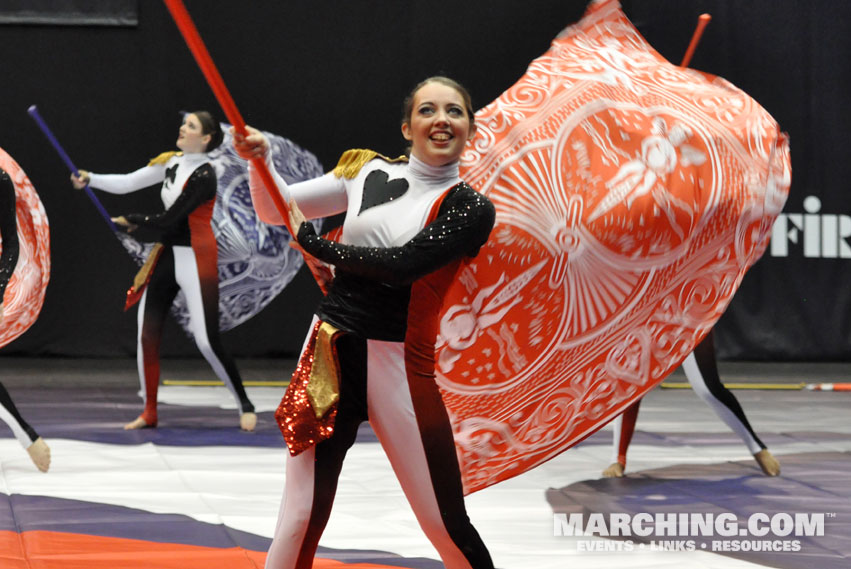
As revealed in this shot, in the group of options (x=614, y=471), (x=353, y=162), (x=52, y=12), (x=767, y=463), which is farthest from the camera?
(x=52, y=12)

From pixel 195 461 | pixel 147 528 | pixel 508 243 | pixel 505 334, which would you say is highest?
pixel 508 243

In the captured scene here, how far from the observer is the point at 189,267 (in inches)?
241

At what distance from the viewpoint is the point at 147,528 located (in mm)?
3832

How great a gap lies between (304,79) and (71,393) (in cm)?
344

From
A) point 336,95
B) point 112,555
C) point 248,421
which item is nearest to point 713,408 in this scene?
point 248,421

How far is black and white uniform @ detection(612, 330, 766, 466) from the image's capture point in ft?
16.2

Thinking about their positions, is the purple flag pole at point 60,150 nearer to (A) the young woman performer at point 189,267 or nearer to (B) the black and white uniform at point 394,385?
(A) the young woman performer at point 189,267

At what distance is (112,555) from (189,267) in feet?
9.39

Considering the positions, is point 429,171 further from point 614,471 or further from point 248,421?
point 248,421

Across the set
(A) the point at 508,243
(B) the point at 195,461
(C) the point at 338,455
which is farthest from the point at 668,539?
(B) the point at 195,461

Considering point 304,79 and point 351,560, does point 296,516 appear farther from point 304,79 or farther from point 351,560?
point 304,79

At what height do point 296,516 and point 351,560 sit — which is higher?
point 296,516

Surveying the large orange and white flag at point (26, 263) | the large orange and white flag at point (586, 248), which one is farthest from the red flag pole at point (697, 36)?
the large orange and white flag at point (26, 263)

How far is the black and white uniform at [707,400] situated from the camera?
495cm
